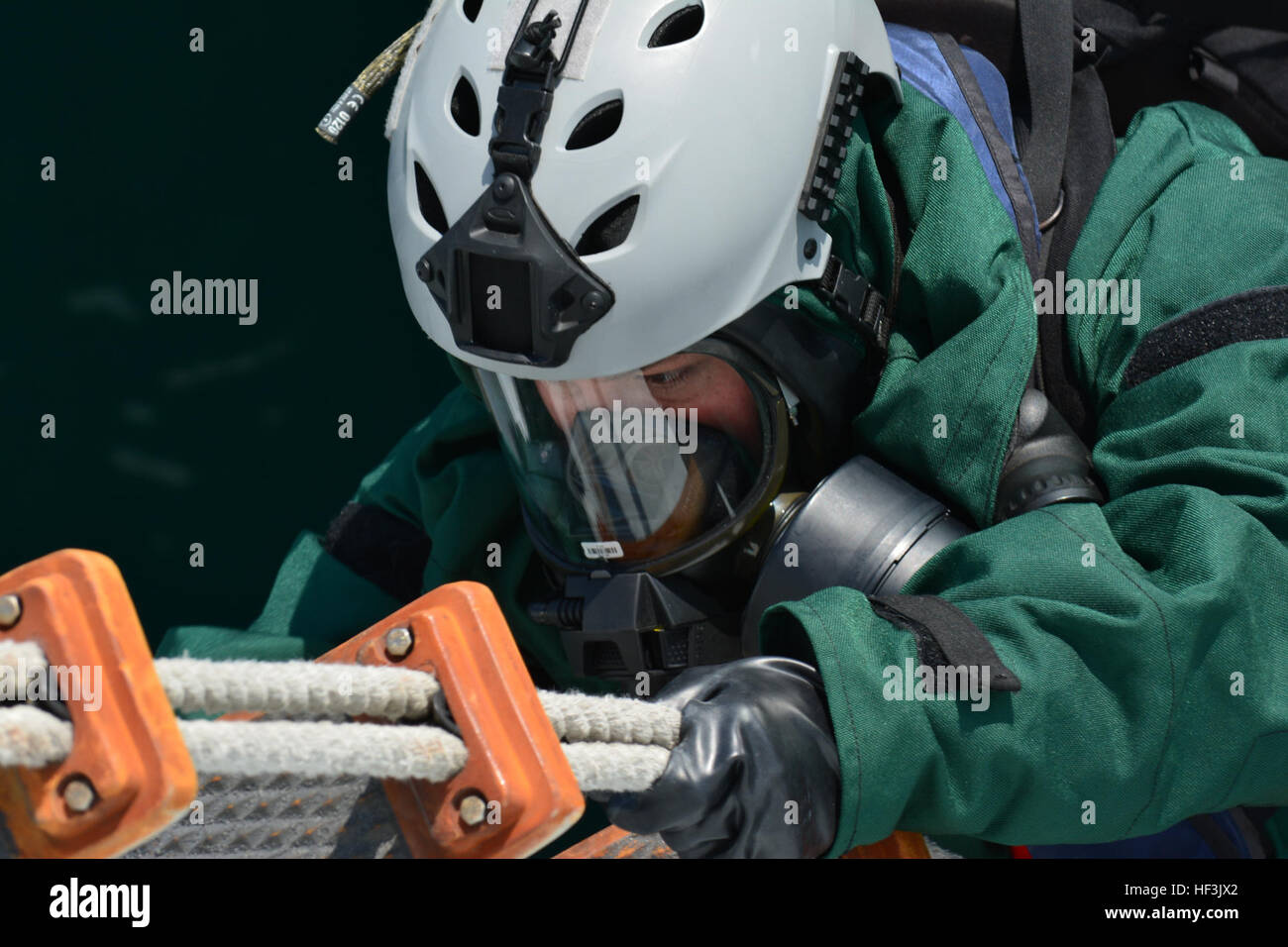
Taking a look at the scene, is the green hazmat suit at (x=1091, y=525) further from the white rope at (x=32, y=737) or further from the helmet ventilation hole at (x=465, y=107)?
the white rope at (x=32, y=737)

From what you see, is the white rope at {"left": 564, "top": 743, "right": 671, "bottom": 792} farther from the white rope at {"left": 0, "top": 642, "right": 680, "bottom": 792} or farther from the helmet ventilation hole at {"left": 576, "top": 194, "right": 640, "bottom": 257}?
the helmet ventilation hole at {"left": 576, "top": 194, "right": 640, "bottom": 257}

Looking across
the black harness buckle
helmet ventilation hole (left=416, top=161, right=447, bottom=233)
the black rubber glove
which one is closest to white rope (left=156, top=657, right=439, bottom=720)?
the black rubber glove

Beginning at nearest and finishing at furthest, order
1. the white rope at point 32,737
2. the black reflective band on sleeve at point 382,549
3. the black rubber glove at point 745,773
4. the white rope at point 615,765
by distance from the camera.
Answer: the white rope at point 32,737 < the white rope at point 615,765 < the black rubber glove at point 745,773 < the black reflective band on sleeve at point 382,549

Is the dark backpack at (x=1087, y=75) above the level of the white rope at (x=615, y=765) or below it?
above

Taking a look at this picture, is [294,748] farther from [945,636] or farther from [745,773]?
[945,636]

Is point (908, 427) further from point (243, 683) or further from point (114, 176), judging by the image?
point (114, 176)

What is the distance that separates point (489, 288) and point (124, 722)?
2.37 feet

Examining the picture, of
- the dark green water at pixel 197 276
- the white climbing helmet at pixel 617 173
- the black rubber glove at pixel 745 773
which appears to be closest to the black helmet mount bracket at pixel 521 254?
the white climbing helmet at pixel 617 173

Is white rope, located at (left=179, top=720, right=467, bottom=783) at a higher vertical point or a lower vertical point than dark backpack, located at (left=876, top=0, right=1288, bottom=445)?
lower

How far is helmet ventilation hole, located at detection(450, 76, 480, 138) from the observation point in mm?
1517

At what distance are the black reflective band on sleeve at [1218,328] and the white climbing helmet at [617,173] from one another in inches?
14.7

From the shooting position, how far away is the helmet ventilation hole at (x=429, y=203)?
1.53 metres

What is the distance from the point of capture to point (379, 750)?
0.92 meters

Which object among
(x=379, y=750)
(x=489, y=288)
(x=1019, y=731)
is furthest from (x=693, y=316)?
(x=379, y=750)
